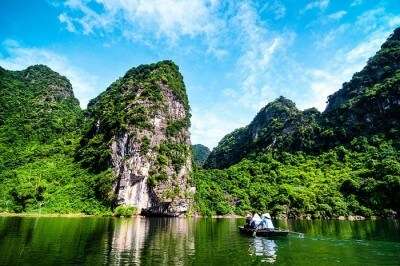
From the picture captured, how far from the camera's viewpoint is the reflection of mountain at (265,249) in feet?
93.3

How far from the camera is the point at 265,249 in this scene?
33.3m

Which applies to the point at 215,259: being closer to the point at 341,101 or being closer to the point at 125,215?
the point at 125,215

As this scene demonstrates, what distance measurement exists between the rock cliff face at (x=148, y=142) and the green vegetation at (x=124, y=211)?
83.8 inches

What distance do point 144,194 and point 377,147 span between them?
248ft

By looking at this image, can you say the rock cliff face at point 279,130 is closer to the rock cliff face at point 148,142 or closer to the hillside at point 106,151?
the rock cliff face at point 148,142

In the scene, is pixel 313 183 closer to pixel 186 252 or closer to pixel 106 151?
pixel 106 151

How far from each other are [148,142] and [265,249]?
224 feet

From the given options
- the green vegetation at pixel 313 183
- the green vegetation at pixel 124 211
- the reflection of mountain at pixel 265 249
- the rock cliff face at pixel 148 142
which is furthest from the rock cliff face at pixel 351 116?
the reflection of mountain at pixel 265 249

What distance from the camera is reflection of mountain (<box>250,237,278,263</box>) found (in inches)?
1120

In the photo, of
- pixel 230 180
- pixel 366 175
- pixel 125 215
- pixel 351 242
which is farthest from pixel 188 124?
pixel 351 242

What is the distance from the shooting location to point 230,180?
427 feet

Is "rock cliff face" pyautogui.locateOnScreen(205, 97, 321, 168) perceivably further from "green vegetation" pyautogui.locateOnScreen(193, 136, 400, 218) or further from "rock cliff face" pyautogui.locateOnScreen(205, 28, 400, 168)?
"green vegetation" pyautogui.locateOnScreen(193, 136, 400, 218)

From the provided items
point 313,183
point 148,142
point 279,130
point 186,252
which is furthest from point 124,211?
point 279,130

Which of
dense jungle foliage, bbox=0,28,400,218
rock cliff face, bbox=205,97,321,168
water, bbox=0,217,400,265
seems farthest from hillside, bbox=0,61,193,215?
water, bbox=0,217,400,265
